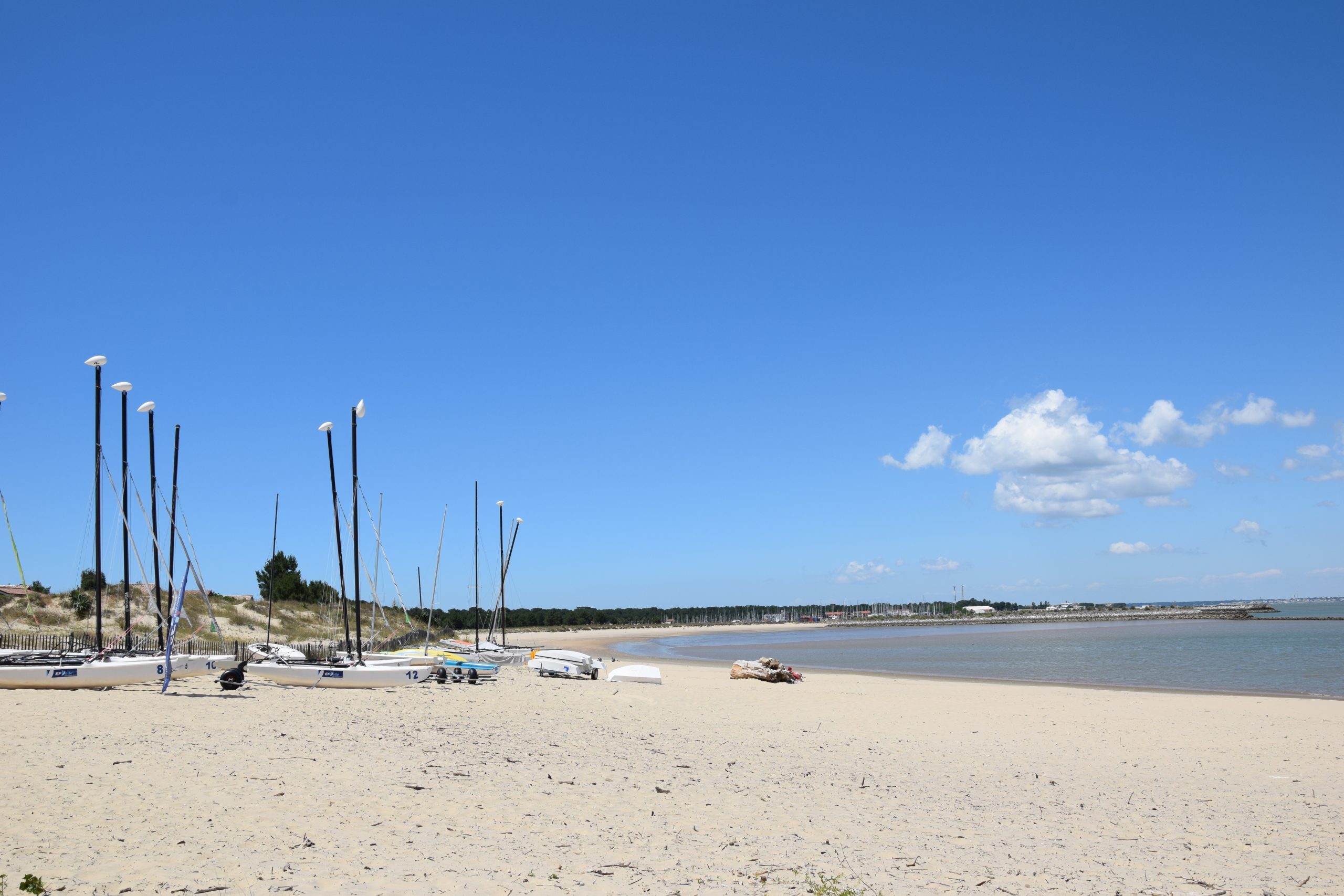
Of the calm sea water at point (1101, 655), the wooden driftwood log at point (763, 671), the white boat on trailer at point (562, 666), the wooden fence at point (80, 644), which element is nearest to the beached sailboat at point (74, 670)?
the wooden fence at point (80, 644)

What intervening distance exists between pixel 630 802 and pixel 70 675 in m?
16.3

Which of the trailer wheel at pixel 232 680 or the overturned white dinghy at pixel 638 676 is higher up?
the trailer wheel at pixel 232 680

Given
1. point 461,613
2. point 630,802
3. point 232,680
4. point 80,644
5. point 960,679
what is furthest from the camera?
point 461,613

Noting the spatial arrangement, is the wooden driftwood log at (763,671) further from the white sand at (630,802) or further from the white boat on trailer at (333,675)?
the white boat on trailer at (333,675)

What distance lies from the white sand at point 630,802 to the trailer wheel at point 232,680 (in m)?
1.70

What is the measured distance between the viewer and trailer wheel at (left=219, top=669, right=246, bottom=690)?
20.9 meters

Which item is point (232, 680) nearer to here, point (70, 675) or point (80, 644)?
point (70, 675)

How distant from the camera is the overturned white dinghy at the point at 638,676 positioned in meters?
31.1

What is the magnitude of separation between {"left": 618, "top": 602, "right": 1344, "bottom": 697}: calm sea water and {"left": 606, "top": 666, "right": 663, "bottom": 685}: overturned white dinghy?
48.8 feet

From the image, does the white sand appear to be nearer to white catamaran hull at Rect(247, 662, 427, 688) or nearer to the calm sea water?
white catamaran hull at Rect(247, 662, 427, 688)

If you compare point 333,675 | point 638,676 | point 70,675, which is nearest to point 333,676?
point 333,675

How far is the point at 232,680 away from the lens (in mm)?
21047

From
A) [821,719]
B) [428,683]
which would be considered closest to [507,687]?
[428,683]

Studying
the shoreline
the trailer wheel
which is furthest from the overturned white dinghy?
the trailer wheel
